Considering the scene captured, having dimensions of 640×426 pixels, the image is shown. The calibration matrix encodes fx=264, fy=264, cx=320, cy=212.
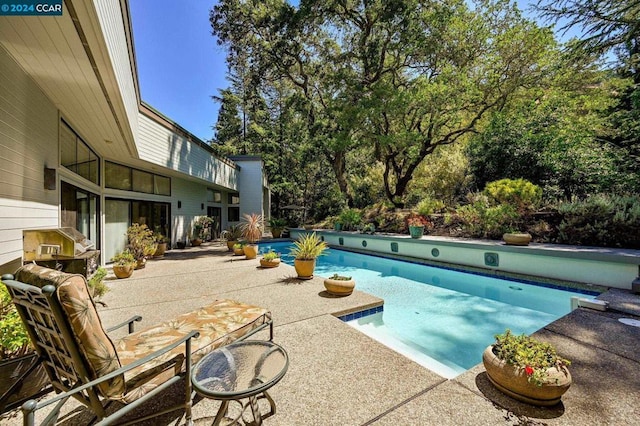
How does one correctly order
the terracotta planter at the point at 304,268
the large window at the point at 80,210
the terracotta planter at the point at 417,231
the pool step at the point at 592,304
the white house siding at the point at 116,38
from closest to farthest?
the white house siding at the point at 116,38, the pool step at the point at 592,304, the large window at the point at 80,210, the terracotta planter at the point at 304,268, the terracotta planter at the point at 417,231

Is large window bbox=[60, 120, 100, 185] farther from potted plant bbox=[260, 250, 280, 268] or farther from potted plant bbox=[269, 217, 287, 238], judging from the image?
potted plant bbox=[269, 217, 287, 238]

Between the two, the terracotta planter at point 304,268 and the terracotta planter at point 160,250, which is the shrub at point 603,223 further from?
the terracotta planter at point 160,250

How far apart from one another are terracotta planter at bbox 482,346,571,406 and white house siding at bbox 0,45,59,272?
5.13 m

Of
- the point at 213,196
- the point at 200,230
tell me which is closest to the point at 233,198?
the point at 213,196

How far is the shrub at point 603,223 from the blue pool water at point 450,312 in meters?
2.16

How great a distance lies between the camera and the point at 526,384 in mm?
1985

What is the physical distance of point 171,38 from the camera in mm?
13477

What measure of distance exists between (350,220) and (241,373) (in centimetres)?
1224

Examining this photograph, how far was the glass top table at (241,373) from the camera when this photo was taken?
5.00ft

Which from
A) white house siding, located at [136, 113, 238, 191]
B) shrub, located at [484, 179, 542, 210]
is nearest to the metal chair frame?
white house siding, located at [136, 113, 238, 191]

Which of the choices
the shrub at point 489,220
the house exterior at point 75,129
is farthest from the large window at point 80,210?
the shrub at point 489,220

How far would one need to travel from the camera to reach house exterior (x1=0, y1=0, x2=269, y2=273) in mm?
2587

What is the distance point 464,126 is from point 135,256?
1485 cm

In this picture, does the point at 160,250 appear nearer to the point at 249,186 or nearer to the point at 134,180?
the point at 134,180
